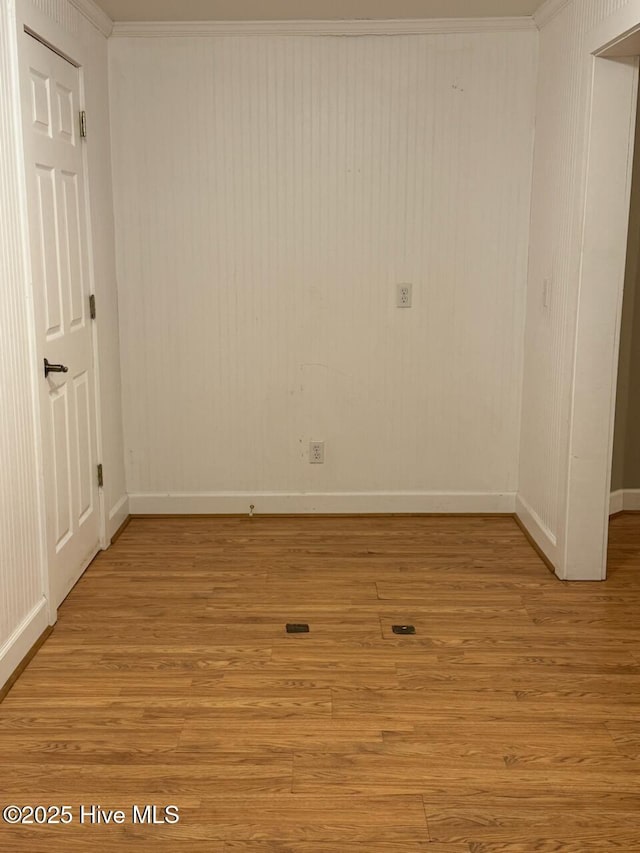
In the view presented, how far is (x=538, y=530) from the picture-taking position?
4203 millimetres

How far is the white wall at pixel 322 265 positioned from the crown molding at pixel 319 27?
0.04 meters

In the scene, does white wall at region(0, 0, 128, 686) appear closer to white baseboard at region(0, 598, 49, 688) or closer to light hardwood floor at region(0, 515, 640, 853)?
white baseboard at region(0, 598, 49, 688)

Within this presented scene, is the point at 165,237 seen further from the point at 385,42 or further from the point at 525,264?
the point at 525,264

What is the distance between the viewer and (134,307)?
4504mm

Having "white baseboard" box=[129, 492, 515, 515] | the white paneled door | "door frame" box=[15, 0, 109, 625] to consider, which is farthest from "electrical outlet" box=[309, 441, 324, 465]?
"door frame" box=[15, 0, 109, 625]

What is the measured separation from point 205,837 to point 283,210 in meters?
3.06

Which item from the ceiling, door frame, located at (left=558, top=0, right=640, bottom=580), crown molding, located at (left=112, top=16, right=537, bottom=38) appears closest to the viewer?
door frame, located at (left=558, top=0, right=640, bottom=580)

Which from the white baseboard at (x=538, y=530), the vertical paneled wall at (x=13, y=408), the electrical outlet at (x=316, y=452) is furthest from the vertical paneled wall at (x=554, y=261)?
the vertical paneled wall at (x=13, y=408)

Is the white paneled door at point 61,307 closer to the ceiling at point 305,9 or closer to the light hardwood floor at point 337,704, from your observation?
the light hardwood floor at point 337,704

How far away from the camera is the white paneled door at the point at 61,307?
3244mm

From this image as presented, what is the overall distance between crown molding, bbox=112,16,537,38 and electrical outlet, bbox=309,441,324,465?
2023mm

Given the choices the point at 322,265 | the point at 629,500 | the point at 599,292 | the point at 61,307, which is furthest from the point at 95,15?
the point at 629,500

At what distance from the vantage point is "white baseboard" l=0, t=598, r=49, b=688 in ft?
9.45

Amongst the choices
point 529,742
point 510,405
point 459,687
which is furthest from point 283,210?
point 529,742
